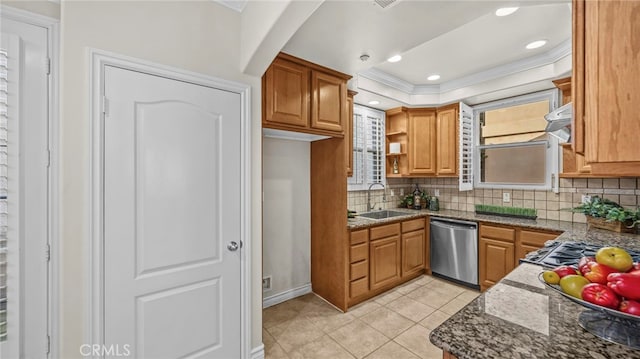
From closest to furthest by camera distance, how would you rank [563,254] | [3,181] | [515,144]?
1. [3,181]
2. [563,254]
3. [515,144]

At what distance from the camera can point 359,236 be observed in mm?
2754

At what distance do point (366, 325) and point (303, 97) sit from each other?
83.1 inches

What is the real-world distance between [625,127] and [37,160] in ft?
7.67

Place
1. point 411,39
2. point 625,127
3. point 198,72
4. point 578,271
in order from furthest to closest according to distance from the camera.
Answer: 1. point 411,39
2. point 198,72
3. point 578,271
4. point 625,127

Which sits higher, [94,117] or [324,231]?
[94,117]

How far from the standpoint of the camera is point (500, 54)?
270 cm

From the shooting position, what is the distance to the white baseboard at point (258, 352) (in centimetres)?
193

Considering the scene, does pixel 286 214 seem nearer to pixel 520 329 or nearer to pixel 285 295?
pixel 285 295

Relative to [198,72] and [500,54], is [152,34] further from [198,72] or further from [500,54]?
[500,54]

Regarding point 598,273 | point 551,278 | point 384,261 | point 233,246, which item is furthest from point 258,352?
point 598,273

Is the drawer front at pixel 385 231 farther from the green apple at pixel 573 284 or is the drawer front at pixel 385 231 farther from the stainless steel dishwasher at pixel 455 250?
the green apple at pixel 573 284

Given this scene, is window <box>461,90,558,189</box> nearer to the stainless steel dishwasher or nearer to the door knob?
the stainless steel dishwasher

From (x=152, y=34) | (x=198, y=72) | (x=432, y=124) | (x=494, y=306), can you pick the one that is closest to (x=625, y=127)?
(x=494, y=306)

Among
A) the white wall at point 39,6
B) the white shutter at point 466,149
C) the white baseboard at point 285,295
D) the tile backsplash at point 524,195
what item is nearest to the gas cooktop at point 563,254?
the tile backsplash at point 524,195
